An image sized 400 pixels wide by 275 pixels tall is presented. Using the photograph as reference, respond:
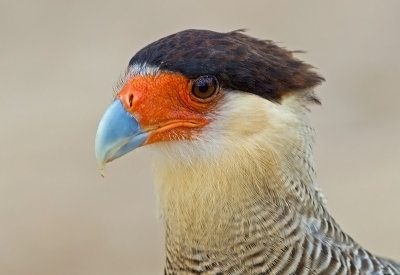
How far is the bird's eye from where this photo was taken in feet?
9.23

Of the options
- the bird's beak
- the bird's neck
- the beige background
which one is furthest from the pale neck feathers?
the beige background

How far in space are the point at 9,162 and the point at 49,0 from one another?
2.72 meters

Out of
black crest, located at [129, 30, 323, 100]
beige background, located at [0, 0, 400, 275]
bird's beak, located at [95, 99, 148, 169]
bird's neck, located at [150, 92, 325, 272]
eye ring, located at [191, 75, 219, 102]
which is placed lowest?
beige background, located at [0, 0, 400, 275]

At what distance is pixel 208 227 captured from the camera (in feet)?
9.46

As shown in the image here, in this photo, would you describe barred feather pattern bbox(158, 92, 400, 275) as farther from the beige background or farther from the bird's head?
the beige background

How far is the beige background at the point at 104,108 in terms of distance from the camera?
20.3 feet

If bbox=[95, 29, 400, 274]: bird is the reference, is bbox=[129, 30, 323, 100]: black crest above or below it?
above

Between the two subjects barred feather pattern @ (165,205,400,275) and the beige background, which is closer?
barred feather pattern @ (165,205,400,275)

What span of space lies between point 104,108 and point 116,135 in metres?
4.66

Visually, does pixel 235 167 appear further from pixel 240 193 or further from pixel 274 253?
pixel 274 253

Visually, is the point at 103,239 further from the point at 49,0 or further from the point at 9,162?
the point at 49,0

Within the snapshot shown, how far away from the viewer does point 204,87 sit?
2.83 meters

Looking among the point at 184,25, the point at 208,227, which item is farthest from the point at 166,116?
the point at 184,25

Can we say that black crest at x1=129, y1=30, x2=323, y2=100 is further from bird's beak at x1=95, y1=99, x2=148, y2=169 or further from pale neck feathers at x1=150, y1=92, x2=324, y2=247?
bird's beak at x1=95, y1=99, x2=148, y2=169
